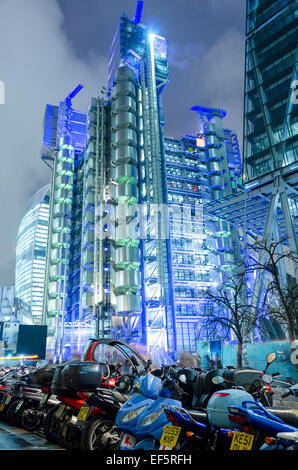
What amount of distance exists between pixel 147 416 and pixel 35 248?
437 ft

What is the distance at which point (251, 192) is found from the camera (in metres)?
31.0

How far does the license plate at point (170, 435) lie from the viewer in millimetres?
4148

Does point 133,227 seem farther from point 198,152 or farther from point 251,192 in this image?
point 198,152

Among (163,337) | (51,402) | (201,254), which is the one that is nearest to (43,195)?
(201,254)

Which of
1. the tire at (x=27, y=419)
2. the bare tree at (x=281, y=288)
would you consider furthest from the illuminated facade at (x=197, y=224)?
the tire at (x=27, y=419)

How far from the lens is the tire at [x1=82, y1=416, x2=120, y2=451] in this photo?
5620 millimetres

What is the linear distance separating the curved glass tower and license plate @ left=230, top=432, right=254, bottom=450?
5094 inches

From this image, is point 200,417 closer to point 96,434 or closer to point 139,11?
point 96,434

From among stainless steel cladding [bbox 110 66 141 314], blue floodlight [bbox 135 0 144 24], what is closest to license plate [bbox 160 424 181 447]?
stainless steel cladding [bbox 110 66 141 314]

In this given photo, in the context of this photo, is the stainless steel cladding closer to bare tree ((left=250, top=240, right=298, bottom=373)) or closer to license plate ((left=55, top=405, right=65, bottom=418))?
bare tree ((left=250, top=240, right=298, bottom=373))

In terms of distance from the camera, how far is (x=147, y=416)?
4.68 m

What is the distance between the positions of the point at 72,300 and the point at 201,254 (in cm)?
2344

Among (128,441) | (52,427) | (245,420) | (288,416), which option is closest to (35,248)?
(52,427)

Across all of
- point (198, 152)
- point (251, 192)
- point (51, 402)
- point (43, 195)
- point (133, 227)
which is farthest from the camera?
point (43, 195)
